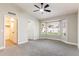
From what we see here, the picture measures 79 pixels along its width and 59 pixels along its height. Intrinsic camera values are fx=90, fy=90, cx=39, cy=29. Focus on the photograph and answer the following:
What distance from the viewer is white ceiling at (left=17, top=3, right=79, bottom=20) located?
2073 millimetres

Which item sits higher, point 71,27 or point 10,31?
point 71,27

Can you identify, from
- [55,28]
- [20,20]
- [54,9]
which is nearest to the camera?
[54,9]

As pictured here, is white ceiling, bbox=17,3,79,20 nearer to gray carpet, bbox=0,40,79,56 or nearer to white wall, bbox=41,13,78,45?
white wall, bbox=41,13,78,45

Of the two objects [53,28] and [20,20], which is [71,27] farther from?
[20,20]

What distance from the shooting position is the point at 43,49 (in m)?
2.42

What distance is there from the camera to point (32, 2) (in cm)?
203

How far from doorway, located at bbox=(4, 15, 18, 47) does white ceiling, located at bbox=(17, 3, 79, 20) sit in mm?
496

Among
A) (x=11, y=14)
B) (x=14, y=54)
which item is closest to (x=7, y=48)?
(x=14, y=54)

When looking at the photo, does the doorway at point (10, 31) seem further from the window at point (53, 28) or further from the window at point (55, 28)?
the window at point (53, 28)

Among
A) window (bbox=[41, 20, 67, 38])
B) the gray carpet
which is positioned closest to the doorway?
the gray carpet

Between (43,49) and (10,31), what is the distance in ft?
3.59

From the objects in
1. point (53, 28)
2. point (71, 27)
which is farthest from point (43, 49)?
point (71, 27)

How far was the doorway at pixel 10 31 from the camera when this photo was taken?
2435 millimetres

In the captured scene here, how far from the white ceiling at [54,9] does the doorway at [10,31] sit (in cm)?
50
